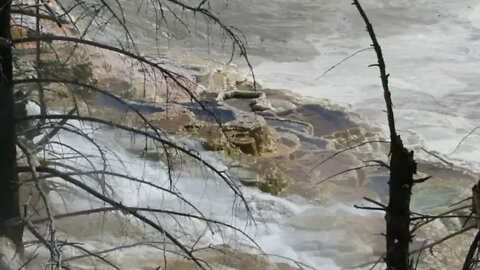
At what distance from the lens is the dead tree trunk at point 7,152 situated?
3320 mm

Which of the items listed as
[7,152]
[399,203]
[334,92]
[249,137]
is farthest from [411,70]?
[399,203]

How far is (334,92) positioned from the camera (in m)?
10.9

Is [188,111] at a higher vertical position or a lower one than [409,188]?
lower

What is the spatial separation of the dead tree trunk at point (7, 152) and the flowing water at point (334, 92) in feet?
2.54

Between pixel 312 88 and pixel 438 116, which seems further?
pixel 312 88

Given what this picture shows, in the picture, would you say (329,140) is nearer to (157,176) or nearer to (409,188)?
(157,176)

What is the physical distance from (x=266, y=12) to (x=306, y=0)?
4.02 feet

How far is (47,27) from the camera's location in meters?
7.34

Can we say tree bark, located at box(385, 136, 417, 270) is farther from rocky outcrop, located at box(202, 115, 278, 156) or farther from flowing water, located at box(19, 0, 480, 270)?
rocky outcrop, located at box(202, 115, 278, 156)

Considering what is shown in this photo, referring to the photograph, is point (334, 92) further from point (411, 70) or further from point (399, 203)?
point (399, 203)

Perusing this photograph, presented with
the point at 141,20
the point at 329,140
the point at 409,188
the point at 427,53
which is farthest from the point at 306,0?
the point at 409,188

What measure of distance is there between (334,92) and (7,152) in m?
7.79

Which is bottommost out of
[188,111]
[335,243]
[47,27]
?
[335,243]

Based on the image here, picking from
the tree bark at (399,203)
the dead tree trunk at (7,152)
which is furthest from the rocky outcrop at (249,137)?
the tree bark at (399,203)
